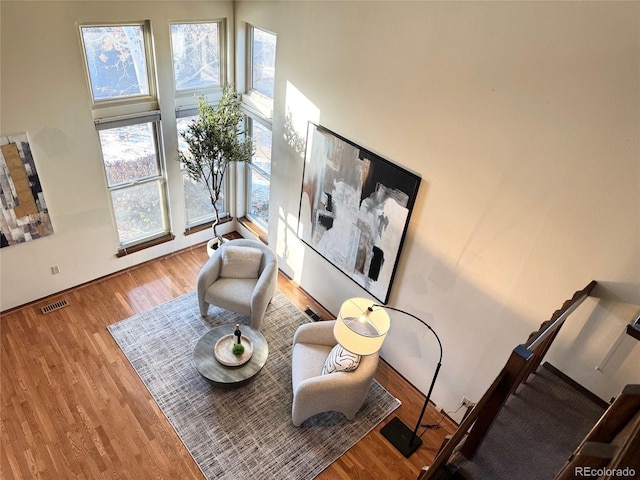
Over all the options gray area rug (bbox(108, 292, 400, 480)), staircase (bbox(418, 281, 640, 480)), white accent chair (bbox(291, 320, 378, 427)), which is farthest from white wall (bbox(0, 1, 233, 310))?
staircase (bbox(418, 281, 640, 480))

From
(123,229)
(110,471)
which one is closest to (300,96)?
(123,229)

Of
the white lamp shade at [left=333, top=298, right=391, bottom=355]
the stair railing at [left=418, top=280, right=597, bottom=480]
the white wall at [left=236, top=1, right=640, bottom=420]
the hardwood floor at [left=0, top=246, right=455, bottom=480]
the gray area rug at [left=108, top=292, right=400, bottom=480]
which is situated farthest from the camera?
the gray area rug at [left=108, top=292, right=400, bottom=480]

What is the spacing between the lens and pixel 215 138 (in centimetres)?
545

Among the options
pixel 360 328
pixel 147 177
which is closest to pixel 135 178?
pixel 147 177

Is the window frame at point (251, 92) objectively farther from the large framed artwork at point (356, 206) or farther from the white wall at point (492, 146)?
the large framed artwork at point (356, 206)

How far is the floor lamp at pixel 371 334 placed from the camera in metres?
3.67

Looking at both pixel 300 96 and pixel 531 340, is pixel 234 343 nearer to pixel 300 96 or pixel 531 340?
pixel 300 96

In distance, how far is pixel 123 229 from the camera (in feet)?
19.9

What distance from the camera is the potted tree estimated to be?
543cm

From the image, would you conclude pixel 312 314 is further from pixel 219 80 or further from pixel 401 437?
pixel 219 80

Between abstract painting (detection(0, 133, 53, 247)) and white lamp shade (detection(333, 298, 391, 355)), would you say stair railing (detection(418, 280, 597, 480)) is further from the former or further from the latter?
abstract painting (detection(0, 133, 53, 247))

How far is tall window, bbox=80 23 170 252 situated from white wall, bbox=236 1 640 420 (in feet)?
5.13

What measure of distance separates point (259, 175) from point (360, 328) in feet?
10.9

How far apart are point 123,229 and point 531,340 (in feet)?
17.1
